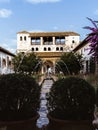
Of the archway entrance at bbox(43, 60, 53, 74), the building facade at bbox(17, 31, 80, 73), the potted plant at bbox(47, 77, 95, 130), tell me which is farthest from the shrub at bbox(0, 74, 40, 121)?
the building facade at bbox(17, 31, 80, 73)

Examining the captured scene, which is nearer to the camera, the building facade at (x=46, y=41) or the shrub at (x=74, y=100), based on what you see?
the shrub at (x=74, y=100)

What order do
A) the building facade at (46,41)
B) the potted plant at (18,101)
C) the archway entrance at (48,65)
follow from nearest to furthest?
1. the potted plant at (18,101)
2. the archway entrance at (48,65)
3. the building facade at (46,41)

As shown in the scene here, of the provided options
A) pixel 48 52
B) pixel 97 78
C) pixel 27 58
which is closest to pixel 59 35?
pixel 48 52

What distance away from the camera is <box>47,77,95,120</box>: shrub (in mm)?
5578

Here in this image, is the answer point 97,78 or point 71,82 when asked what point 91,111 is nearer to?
point 71,82

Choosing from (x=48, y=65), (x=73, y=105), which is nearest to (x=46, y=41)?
(x=48, y=65)

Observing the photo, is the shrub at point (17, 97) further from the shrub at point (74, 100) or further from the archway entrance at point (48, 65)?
the archway entrance at point (48, 65)

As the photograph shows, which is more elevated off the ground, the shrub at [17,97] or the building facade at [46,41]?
the building facade at [46,41]

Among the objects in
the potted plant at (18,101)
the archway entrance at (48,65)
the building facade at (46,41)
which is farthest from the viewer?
the building facade at (46,41)

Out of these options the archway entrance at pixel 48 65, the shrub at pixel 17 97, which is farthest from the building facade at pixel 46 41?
the shrub at pixel 17 97

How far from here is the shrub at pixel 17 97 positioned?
5535 millimetres

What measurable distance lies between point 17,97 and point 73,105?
88cm

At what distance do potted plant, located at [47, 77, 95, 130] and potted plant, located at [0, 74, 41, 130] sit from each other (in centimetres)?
36

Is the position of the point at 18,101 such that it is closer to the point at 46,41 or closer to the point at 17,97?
the point at 17,97
